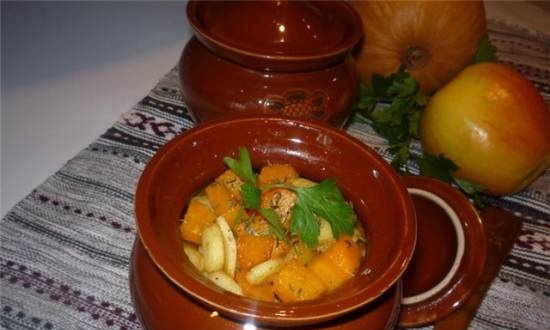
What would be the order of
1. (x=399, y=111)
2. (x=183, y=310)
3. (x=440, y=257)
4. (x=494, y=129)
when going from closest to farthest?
1. (x=183, y=310)
2. (x=440, y=257)
3. (x=494, y=129)
4. (x=399, y=111)

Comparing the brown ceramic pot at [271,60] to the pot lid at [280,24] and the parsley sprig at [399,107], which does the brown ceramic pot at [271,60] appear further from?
the parsley sprig at [399,107]

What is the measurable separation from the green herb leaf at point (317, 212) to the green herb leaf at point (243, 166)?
0.05 m

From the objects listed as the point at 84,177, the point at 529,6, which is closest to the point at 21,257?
the point at 84,177

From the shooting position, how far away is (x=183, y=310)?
53 centimetres

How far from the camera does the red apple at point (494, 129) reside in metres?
0.90

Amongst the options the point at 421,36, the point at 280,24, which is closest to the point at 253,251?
the point at 280,24

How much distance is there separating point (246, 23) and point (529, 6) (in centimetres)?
101

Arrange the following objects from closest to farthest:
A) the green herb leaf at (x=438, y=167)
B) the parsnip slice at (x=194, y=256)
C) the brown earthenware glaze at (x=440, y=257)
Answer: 1. the parsnip slice at (x=194, y=256)
2. the brown earthenware glaze at (x=440, y=257)
3. the green herb leaf at (x=438, y=167)

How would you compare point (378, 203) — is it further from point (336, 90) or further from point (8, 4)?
point (8, 4)

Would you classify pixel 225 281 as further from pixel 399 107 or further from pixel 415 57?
pixel 415 57

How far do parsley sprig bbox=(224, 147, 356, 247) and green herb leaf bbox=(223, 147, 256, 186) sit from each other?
1cm

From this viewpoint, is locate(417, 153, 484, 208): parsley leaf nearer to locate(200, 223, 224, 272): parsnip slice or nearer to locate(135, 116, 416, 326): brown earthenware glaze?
locate(135, 116, 416, 326): brown earthenware glaze

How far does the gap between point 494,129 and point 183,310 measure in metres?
0.60

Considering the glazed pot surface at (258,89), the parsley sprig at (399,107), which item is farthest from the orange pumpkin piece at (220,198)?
the parsley sprig at (399,107)
